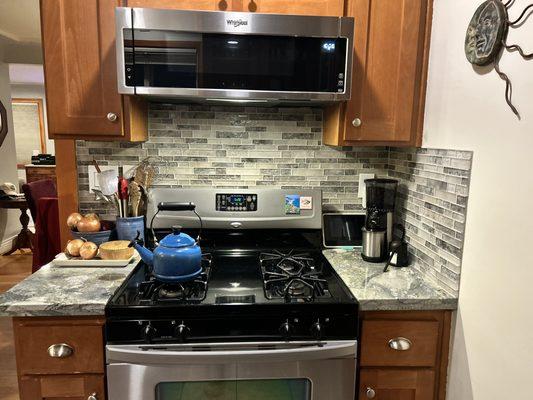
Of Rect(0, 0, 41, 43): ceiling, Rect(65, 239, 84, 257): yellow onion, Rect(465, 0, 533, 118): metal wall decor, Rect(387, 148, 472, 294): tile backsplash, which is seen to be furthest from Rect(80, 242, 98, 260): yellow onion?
Rect(0, 0, 41, 43): ceiling

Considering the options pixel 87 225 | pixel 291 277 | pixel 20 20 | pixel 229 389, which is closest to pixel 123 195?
pixel 87 225

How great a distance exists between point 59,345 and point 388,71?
4.98 feet

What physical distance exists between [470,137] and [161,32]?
108 centimetres

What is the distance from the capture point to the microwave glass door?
1.35 metres

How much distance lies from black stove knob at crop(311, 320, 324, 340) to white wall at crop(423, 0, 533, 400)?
475 mm

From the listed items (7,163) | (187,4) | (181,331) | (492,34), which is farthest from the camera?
(7,163)

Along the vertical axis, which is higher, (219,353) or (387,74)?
(387,74)

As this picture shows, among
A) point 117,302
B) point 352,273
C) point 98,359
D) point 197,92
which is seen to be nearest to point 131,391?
point 98,359

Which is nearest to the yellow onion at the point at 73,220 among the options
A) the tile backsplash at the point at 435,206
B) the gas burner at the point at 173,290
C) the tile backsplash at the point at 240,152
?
the tile backsplash at the point at 240,152

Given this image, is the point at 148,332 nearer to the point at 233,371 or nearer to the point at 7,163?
the point at 233,371

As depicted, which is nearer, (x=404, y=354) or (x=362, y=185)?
(x=404, y=354)

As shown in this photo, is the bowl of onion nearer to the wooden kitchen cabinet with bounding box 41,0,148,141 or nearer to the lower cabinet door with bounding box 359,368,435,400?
the wooden kitchen cabinet with bounding box 41,0,148,141

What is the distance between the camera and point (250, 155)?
1890 mm

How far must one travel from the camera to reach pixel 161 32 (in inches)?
53.0
